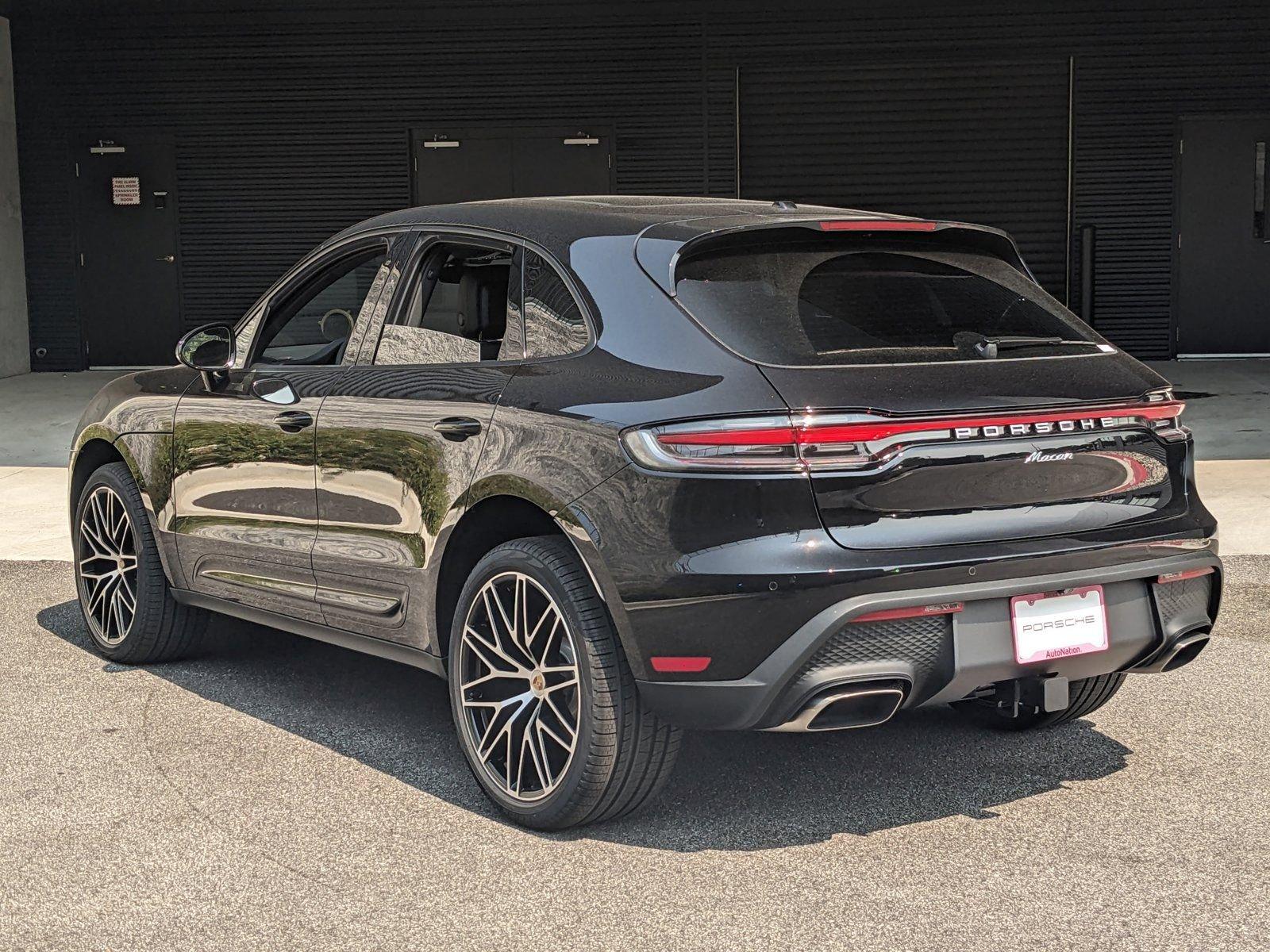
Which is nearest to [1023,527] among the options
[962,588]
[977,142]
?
[962,588]

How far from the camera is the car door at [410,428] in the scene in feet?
13.3

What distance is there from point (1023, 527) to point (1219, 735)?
1.38 metres

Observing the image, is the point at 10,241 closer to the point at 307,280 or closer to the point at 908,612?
the point at 307,280

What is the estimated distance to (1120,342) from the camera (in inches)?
652

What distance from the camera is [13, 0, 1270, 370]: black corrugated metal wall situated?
16297 mm

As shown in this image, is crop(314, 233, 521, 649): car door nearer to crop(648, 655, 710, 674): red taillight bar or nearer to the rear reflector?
the rear reflector

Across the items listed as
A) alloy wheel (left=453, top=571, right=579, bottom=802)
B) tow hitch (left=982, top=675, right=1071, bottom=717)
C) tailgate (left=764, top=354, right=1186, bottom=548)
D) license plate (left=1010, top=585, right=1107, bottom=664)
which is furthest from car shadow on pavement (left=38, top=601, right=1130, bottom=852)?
tailgate (left=764, top=354, right=1186, bottom=548)

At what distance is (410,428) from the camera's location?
13.7 feet

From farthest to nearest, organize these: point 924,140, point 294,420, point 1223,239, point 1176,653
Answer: point 924,140, point 1223,239, point 294,420, point 1176,653

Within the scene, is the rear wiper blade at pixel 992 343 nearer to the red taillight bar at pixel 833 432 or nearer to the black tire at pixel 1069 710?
the red taillight bar at pixel 833 432

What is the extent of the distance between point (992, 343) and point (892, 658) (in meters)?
0.85

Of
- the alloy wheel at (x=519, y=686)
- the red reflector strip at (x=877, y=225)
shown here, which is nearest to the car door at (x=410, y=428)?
the alloy wheel at (x=519, y=686)

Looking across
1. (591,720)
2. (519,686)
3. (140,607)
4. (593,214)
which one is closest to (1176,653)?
(591,720)

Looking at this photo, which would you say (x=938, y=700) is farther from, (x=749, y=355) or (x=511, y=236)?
(x=511, y=236)
